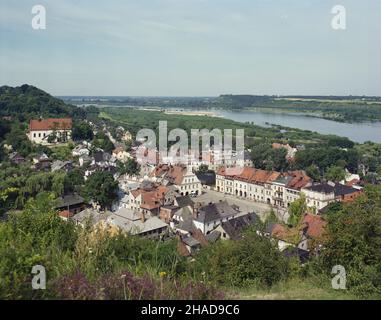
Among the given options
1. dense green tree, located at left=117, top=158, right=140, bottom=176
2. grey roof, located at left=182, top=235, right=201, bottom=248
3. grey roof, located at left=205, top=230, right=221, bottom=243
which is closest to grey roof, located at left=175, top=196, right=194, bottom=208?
grey roof, located at left=205, top=230, right=221, bottom=243

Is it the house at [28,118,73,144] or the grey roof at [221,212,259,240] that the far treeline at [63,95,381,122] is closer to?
the house at [28,118,73,144]

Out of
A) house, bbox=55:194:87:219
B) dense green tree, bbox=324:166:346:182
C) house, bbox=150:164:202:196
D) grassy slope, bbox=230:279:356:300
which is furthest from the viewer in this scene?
dense green tree, bbox=324:166:346:182

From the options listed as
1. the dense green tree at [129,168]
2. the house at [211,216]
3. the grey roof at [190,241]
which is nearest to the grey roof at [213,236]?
the grey roof at [190,241]

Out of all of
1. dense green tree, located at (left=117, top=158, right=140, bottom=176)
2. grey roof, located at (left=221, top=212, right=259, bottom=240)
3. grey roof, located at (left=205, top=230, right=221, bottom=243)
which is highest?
dense green tree, located at (left=117, top=158, right=140, bottom=176)

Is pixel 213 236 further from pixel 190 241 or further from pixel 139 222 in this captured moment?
pixel 139 222

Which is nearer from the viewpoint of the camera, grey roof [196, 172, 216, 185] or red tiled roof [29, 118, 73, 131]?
grey roof [196, 172, 216, 185]

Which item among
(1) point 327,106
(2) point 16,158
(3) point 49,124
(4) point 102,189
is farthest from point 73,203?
(1) point 327,106

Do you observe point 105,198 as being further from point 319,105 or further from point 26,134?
point 319,105

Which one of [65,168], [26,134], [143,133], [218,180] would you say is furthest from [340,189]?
[143,133]

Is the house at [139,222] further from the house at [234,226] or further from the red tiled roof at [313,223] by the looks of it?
the red tiled roof at [313,223]
